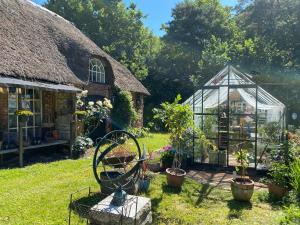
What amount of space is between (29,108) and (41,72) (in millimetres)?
1461

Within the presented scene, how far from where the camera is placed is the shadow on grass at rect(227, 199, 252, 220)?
5.61 meters

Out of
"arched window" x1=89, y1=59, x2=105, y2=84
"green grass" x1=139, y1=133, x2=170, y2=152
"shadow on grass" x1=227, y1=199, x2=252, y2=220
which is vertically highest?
"arched window" x1=89, y1=59, x2=105, y2=84

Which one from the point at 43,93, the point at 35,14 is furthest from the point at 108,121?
the point at 35,14

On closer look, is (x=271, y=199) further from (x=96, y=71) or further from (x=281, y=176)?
(x=96, y=71)

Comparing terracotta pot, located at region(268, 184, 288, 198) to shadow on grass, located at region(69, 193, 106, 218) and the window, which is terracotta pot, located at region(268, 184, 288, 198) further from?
the window

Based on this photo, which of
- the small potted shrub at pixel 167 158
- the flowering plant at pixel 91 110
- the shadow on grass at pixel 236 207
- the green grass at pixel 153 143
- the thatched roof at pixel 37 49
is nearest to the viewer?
the shadow on grass at pixel 236 207

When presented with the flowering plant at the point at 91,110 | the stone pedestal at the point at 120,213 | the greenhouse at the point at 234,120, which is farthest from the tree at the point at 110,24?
the stone pedestal at the point at 120,213

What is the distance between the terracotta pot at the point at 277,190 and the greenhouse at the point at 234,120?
2.18 m

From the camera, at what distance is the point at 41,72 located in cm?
1071

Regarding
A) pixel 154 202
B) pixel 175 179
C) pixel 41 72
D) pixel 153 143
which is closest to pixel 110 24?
pixel 153 143

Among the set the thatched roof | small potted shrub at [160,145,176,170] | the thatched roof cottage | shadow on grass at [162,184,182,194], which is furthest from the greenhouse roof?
the thatched roof

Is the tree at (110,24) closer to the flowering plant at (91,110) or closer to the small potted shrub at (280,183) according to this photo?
the flowering plant at (91,110)

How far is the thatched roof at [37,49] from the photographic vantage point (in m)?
10.1

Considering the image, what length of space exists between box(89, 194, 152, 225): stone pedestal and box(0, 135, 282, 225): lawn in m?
0.65
